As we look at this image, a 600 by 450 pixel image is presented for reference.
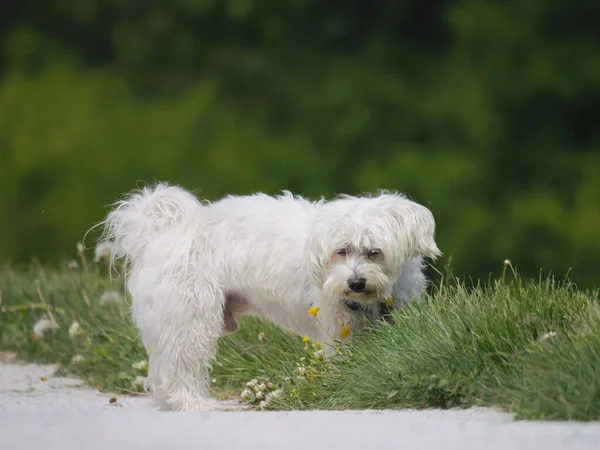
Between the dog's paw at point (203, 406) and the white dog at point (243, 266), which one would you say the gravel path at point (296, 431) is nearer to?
the dog's paw at point (203, 406)

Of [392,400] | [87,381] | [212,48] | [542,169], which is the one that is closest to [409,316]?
[392,400]

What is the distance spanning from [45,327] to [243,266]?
2713mm

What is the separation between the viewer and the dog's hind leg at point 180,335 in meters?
6.20

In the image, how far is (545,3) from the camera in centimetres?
1320

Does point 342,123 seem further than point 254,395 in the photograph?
Yes

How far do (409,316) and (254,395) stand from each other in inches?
43.9

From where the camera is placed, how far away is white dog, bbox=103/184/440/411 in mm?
6031

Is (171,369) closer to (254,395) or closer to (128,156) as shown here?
(254,395)

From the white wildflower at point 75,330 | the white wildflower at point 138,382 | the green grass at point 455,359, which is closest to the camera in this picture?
the green grass at point 455,359

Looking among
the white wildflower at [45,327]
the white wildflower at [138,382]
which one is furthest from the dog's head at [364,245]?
the white wildflower at [45,327]

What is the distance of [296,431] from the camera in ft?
14.1

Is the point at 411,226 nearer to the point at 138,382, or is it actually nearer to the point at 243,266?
the point at 243,266

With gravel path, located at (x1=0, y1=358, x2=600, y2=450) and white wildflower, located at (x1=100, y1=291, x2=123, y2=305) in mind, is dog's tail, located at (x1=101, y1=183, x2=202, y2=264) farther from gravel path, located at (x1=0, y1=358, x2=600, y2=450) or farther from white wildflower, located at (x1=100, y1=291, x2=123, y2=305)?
white wildflower, located at (x1=100, y1=291, x2=123, y2=305)

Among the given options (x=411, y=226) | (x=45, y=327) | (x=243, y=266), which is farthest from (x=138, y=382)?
(x=411, y=226)
